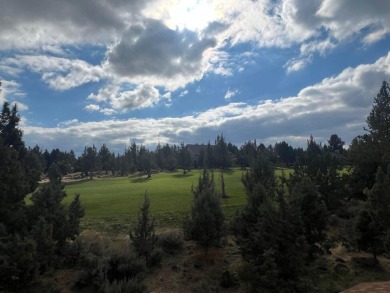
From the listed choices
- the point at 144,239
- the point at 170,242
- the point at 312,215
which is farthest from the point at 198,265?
the point at 312,215

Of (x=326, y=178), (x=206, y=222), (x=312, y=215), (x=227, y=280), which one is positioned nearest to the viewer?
(x=227, y=280)

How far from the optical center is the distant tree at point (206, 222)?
27.7 metres

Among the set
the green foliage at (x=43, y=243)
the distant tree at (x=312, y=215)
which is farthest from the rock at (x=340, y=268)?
the green foliage at (x=43, y=243)

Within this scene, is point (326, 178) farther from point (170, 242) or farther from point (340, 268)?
point (170, 242)

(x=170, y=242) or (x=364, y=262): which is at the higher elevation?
(x=170, y=242)

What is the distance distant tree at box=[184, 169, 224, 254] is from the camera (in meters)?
27.7

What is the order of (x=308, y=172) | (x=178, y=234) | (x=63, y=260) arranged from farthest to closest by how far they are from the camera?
(x=308, y=172) → (x=178, y=234) → (x=63, y=260)

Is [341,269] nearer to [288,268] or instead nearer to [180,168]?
[288,268]

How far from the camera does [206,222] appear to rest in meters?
27.9

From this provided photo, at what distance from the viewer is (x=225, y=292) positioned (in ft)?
73.7

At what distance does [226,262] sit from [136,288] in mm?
8336

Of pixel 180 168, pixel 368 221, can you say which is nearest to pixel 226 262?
pixel 368 221

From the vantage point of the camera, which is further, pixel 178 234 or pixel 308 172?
pixel 308 172

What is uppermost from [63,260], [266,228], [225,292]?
[266,228]
